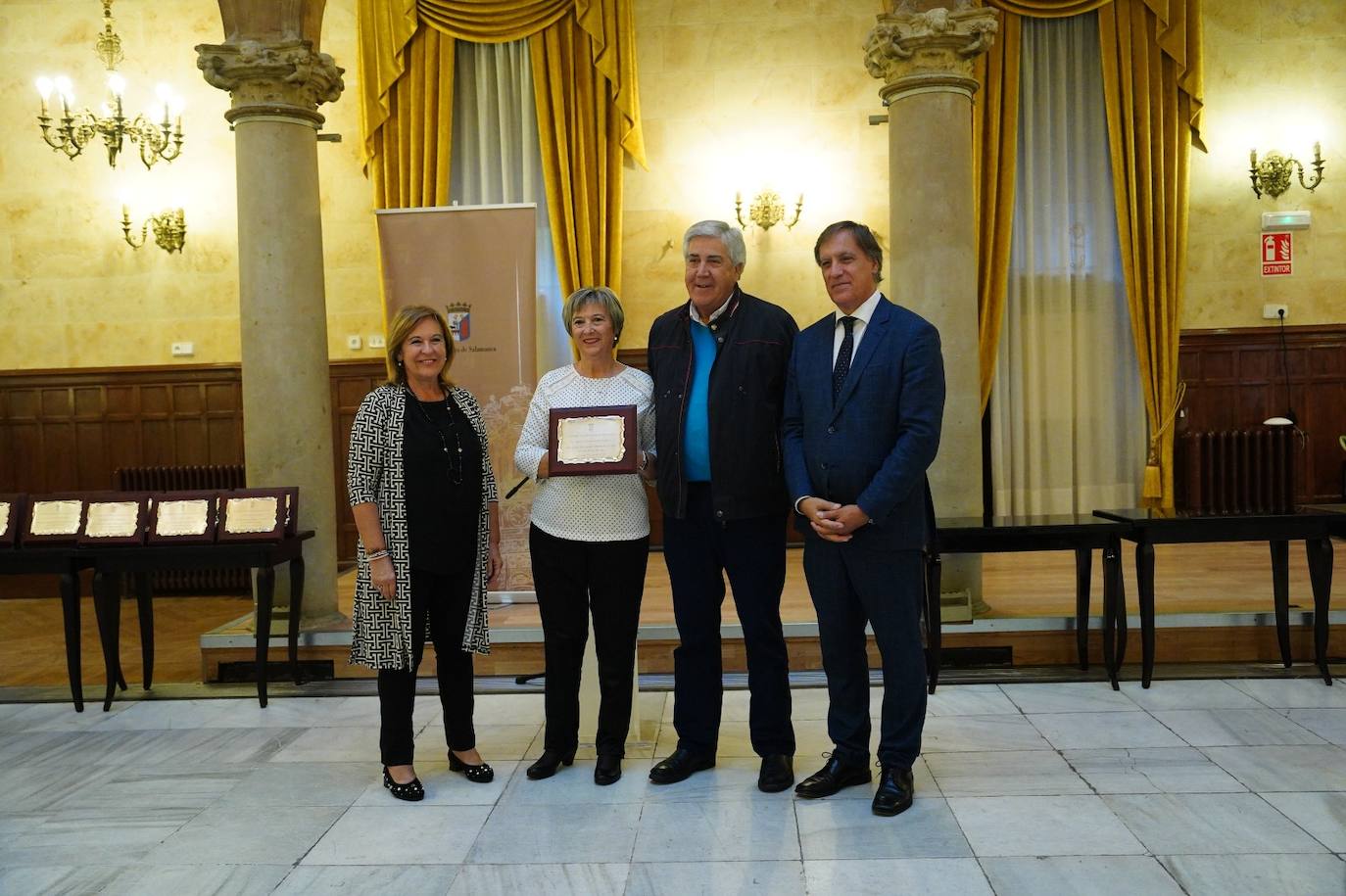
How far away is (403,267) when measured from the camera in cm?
612

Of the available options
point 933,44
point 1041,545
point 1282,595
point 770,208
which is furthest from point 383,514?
point 770,208

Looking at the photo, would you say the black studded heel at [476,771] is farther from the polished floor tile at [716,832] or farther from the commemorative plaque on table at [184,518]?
the commemorative plaque on table at [184,518]

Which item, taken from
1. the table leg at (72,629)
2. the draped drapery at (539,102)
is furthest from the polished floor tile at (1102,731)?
the draped drapery at (539,102)

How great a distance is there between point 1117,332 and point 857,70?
277 cm

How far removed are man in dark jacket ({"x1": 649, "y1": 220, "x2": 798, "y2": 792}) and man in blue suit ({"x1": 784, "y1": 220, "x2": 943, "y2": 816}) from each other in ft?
0.32

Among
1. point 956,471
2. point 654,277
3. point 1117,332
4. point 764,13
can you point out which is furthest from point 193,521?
point 1117,332

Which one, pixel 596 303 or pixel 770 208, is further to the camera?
pixel 770 208

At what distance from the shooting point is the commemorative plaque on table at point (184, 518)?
16.8 ft

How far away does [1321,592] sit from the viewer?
4.95 meters

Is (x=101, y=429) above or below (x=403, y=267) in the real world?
below

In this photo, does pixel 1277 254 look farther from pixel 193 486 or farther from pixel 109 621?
pixel 193 486

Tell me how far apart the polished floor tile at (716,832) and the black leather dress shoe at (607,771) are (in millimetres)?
237

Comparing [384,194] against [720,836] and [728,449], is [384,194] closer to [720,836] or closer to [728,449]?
[728,449]

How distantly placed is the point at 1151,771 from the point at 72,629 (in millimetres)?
4425
